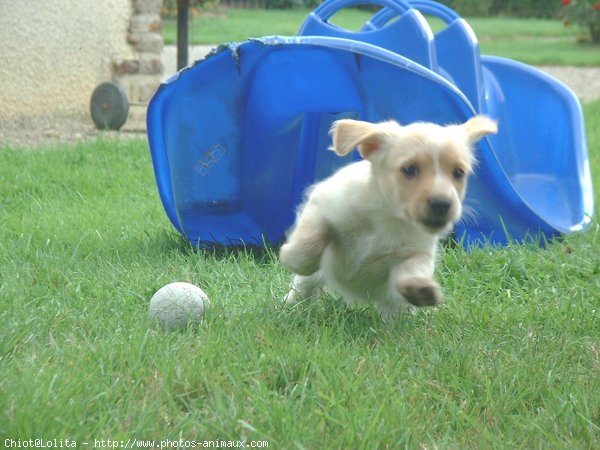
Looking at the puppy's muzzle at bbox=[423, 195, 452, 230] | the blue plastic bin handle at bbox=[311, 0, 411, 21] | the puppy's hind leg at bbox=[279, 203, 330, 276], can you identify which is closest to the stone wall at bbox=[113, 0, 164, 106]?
the blue plastic bin handle at bbox=[311, 0, 411, 21]

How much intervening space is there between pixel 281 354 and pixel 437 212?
0.74m

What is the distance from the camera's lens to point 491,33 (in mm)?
27281

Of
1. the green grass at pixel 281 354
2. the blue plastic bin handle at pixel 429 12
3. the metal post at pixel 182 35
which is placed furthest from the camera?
the metal post at pixel 182 35

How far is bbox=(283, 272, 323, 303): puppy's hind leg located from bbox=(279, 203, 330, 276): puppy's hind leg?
0.21 metres

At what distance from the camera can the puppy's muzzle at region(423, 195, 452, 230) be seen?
10.3 feet

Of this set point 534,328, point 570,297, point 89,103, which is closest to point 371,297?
point 534,328

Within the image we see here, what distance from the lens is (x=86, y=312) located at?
3.34m

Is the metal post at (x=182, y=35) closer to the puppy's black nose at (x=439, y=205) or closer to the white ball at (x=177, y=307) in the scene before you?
the white ball at (x=177, y=307)

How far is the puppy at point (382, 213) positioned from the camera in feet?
10.6

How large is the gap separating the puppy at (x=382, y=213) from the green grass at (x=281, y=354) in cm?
13

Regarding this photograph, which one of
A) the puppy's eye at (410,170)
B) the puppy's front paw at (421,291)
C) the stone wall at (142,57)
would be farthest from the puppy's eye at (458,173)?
the stone wall at (142,57)

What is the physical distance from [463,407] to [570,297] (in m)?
1.29

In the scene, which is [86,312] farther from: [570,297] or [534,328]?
[570,297]

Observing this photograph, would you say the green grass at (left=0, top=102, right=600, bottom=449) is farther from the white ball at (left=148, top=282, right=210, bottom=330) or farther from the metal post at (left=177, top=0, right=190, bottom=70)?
the metal post at (left=177, top=0, right=190, bottom=70)
